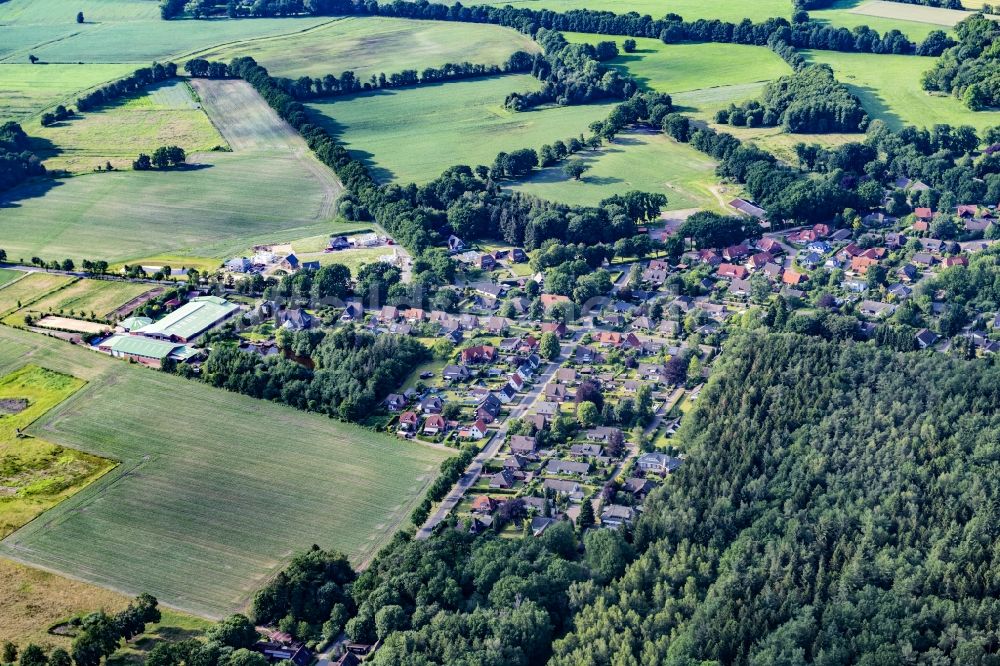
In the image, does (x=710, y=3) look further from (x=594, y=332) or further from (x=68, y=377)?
(x=68, y=377)

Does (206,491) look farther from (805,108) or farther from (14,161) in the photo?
(805,108)

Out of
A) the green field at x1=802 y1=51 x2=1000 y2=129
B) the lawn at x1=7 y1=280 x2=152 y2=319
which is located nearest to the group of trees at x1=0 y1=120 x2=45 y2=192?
the lawn at x1=7 y1=280 x2=152 y2=319

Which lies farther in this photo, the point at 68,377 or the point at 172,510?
the point at 68,377

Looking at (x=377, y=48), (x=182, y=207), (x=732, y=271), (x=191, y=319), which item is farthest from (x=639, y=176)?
(x=377, y=48)

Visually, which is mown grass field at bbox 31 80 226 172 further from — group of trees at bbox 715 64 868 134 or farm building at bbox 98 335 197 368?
group of trees at bbox 715 64 868 134

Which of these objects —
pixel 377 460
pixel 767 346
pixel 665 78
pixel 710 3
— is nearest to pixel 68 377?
pixel 377 460

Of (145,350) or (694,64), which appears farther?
(694,64)

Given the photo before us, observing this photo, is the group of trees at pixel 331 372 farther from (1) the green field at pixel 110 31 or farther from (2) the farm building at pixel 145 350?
(1) the green field at pixel 110 31
